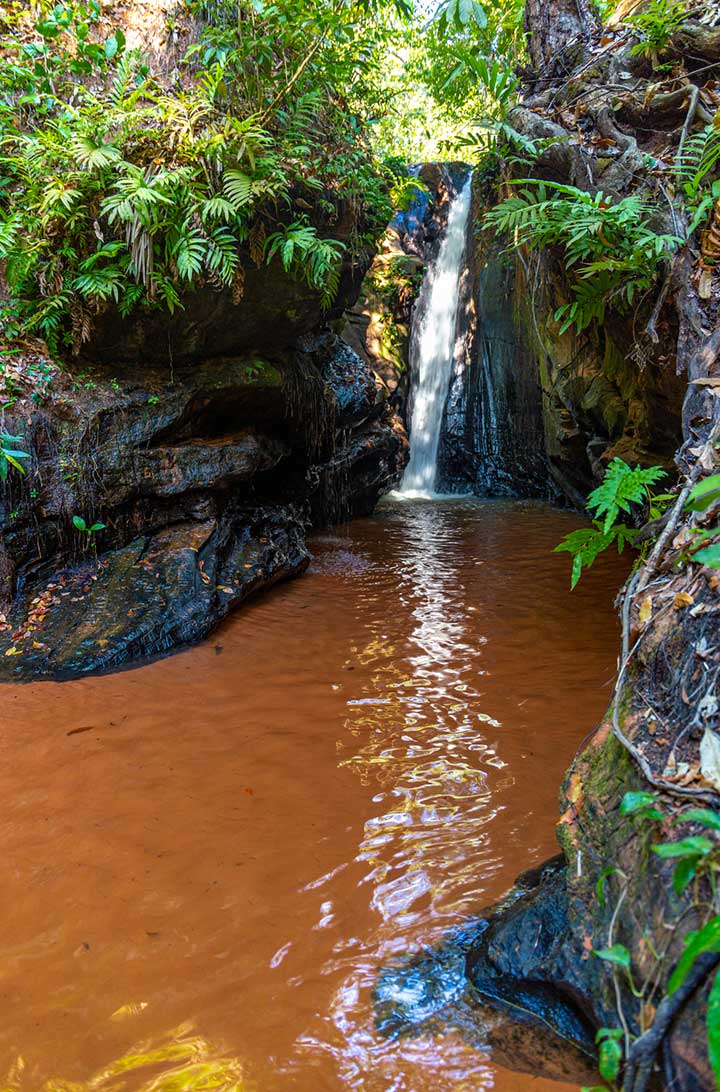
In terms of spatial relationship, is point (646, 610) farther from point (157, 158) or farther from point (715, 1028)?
point (157, 158)

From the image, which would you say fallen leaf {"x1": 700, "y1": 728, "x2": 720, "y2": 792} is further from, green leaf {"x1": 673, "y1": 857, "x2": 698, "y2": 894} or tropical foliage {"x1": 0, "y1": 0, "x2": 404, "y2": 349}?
tropical foliage {"x1": 0, "y1": 0, "x2": 404, "y2": 349}

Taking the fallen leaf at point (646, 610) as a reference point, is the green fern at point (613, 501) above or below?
above

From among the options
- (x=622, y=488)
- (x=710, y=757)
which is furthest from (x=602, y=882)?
(x=622, y=488)

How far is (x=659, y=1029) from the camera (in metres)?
1.33

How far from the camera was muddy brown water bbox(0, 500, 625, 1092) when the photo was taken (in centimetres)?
179

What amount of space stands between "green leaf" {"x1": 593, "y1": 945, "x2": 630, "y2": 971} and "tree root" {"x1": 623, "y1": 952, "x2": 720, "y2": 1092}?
0.13m

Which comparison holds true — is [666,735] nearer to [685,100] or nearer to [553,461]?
[685,100]

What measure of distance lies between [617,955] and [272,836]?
1640mm

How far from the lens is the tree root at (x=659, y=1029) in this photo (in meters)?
1.30

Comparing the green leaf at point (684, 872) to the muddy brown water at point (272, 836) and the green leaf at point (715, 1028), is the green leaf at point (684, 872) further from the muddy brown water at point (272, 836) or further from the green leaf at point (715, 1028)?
the muddy brown water at point (272, 836)

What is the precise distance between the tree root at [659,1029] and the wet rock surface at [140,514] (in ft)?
13.7

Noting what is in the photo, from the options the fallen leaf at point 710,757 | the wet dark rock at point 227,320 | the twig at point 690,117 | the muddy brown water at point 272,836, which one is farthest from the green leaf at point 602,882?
the wet dark rock at point 227,320

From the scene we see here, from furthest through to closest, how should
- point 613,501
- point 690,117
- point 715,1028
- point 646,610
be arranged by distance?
1. point 690,117
2. point 613,501
3. point 646,610
4. point 715,1028

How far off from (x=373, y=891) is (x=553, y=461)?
9058mm
